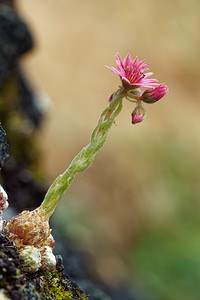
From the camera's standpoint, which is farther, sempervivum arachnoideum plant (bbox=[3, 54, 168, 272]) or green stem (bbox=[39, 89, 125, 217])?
green stem (bbox=[39, 89, 125, 217])

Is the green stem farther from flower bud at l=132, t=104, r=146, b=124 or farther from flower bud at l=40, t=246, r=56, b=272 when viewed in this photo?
flower bud at l=40, t=246, r=56, b=272

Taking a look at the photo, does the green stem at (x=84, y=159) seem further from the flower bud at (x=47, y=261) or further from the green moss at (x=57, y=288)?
the green moss at (x=57, y=288)

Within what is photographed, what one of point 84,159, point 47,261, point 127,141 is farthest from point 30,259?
point 127,141

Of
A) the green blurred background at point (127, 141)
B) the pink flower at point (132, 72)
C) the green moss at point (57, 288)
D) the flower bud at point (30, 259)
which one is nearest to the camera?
the flower bud at point (30, 259)

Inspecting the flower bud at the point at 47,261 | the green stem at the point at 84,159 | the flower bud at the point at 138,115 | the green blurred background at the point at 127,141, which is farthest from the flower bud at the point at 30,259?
the green blurred background at the point at 127,141

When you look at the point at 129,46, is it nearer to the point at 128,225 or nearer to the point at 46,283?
the point at 128,225

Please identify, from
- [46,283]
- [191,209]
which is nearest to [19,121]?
[46,283]

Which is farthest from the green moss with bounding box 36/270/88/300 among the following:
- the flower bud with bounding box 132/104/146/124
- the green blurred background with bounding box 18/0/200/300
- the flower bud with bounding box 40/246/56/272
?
the green blurred background with bounding box 18/0/200/300
